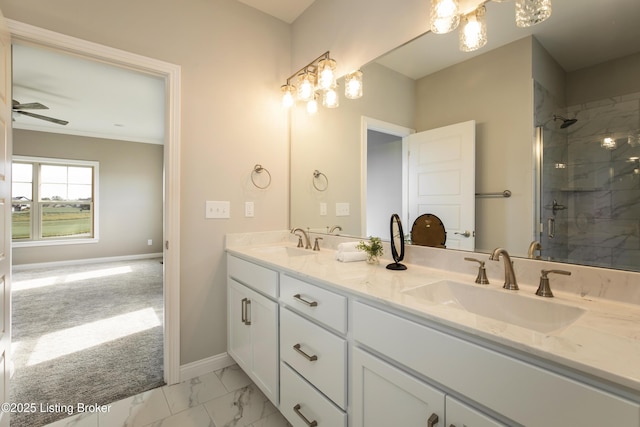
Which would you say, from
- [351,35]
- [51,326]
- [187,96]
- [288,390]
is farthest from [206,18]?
[51,326]

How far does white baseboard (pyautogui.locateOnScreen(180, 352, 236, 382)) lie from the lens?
1.97 metres

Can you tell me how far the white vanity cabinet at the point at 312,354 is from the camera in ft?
3.73

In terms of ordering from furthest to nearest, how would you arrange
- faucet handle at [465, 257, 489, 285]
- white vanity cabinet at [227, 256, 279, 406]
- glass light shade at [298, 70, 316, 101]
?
glass light shade at [298, 70, 316, 101] → white vanity cabinet at [227, 256, 279, 406] → faucet handle at [465, 257, 489, 285]

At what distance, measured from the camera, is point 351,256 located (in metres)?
1.64

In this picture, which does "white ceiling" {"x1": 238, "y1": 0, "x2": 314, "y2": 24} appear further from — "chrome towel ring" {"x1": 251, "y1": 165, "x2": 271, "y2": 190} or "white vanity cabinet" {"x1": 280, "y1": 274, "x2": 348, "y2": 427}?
"white vanity cabinet" {"x1": 280, "y1": 274, "x2": 348, "y2": 427}

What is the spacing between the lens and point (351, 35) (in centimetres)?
191

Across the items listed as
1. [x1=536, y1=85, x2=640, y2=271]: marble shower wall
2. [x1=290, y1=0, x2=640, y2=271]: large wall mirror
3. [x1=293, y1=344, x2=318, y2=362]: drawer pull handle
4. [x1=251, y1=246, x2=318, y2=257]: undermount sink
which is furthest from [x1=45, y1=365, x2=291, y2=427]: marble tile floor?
[x1=536, y1=85, x2=640, y2=271]: marble shower wall

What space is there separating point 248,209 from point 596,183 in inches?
76.9

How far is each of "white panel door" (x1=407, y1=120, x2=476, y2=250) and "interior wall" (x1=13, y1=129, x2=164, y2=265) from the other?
21.4ft

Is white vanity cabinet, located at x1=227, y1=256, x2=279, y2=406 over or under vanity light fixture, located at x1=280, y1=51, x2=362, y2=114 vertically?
under

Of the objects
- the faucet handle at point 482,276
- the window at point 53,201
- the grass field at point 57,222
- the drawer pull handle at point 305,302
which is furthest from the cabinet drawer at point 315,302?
the grass field at point 57,222

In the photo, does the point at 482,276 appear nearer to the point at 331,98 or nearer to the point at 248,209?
the point at 331,98

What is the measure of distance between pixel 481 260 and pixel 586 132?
582 millimetres

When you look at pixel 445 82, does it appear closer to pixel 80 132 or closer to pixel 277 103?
pixel 277 103
